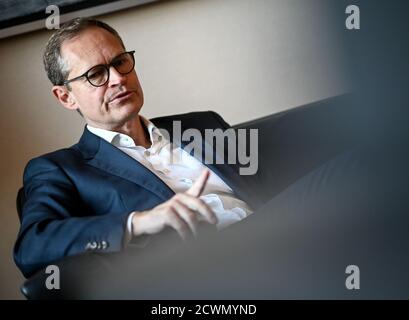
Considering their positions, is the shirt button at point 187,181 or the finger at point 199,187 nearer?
the finger at point 199,187

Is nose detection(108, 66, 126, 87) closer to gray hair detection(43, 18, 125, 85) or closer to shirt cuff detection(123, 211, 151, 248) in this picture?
gray hair detection(43, 18, 125, 85)

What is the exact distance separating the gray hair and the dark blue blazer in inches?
4.9

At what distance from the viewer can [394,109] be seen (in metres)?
1.15

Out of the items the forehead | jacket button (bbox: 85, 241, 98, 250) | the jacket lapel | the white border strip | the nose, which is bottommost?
jacket button (bbox: 85, 241, 98, 250)

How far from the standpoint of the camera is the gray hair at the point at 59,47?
1.19m

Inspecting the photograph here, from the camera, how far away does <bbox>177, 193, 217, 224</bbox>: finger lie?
885 mm

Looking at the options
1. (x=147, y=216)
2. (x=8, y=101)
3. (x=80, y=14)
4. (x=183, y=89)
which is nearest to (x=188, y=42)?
(x=183, y=89)

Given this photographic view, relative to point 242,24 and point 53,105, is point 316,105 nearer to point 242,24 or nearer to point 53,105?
point 242,24

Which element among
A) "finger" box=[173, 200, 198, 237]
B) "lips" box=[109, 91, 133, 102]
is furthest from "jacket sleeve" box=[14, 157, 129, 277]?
"lips" box=[109, 91, 133, 102]

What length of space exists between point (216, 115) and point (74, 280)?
0.58 metres

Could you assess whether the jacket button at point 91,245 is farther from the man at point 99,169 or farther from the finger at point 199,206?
the finger at point 199,206

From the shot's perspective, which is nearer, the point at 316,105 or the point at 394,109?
the point at 394,109

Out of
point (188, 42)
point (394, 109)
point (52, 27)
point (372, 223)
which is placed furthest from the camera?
point (188, 42)

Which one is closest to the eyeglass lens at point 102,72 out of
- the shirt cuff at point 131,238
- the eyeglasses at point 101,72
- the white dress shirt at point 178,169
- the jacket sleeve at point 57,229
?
the eyeglasses at point 101,72
